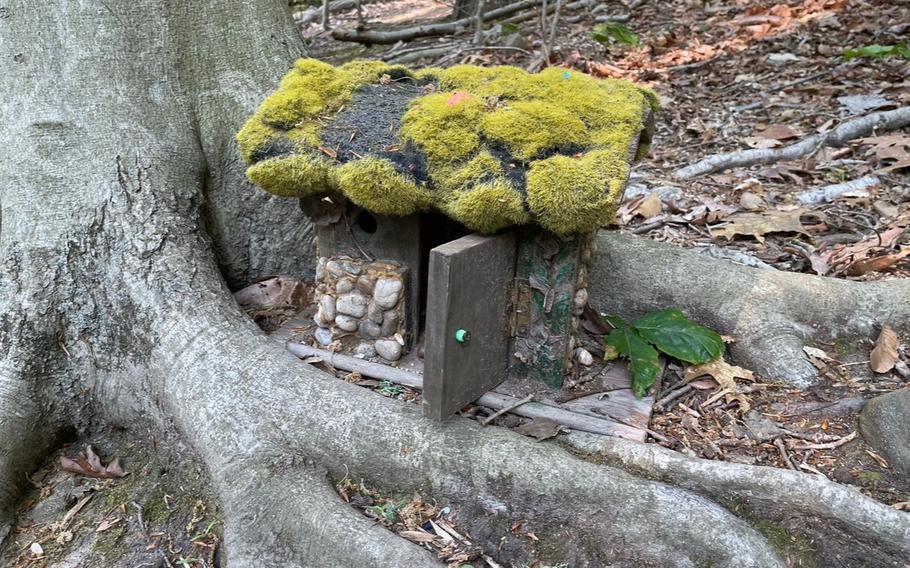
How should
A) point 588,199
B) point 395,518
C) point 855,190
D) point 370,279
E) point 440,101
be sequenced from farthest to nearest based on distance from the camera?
point 855,190 < point 370,279 < point 440,101 < point 395,518 < point 588,199

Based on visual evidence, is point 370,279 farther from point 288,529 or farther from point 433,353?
point 288,529

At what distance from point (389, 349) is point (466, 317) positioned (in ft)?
2.17

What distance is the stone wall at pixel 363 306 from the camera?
299 cm

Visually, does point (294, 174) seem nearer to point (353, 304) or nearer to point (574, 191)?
point (353, 304)

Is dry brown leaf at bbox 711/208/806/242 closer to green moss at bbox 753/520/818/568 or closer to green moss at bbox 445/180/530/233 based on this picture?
green moss at bbox 753/520/818/568

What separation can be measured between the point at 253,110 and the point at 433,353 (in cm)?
168

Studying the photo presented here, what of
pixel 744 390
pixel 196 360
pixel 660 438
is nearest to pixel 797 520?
pixel 660 438

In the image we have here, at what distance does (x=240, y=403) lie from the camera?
271 centimetres

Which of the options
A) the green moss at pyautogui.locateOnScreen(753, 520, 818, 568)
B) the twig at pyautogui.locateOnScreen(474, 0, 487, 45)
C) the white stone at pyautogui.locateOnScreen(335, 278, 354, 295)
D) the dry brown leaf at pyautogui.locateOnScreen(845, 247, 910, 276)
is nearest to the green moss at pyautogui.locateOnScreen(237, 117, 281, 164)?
the white stone at pyautogui.locateOnScreen(335, 278, 354, 295)

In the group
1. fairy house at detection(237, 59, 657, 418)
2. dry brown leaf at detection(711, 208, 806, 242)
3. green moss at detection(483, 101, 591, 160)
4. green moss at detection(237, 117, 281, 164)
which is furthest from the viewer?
dry brown leaf at detection(711, 208, 806, 242)

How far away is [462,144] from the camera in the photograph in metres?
2.52

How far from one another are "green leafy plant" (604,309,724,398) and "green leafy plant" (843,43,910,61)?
507 centimetres

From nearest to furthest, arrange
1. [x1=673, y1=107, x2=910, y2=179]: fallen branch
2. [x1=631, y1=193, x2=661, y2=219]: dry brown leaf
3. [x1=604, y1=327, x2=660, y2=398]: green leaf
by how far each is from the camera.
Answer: [x1=604, y1=327, x2=660, y2=398]: green leaf → [x1=631, y1=193, x2=661, y2=219]: dry brown leaf → [x1=673, y1=107, x2=910, y2=179]: fallen branch

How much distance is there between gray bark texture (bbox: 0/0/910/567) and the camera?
236 centimetres
